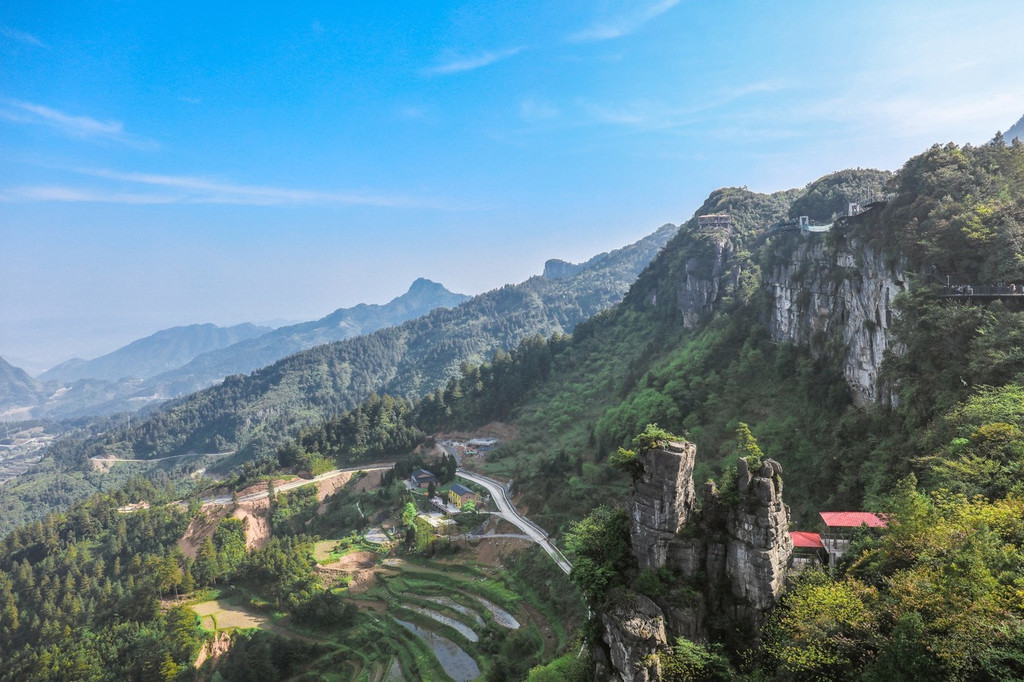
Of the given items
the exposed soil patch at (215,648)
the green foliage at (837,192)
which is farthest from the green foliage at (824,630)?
the green foliage at (837,192)

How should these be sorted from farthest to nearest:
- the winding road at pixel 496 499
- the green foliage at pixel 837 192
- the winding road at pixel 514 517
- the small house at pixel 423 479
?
the small house at pixel 423 479 < the green foliage at pixel 837 192 < the winding road at pixel 496 499 < the winding road at pixel 514 517

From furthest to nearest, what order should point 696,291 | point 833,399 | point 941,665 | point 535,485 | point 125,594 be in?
point 696,291, point 535,485, point 125,594, point 833,399, point 941,665

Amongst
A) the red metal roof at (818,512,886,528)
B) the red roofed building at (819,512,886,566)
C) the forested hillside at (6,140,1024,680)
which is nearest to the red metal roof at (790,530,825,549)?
the red roofed building at (819,512,886,566)

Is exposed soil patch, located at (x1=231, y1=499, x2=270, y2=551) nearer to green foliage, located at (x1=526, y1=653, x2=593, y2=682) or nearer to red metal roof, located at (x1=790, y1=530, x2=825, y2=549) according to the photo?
green foliage, located at (x1=526, y1=653, x2=593, y2=682)

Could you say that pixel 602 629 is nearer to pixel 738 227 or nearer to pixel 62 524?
pixel 738 227

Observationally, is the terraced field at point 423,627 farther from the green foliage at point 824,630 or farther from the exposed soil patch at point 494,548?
the green foliage at point 824,630

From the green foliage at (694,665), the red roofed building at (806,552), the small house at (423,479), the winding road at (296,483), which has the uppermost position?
the red roofed building at (806,552)

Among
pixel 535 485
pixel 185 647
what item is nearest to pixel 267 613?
pixel 185 647
